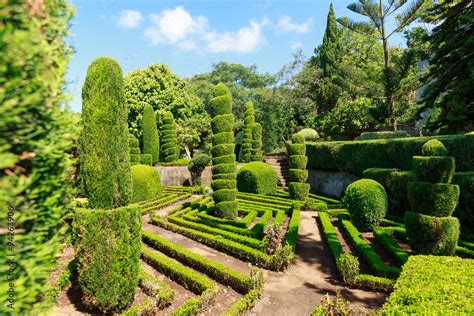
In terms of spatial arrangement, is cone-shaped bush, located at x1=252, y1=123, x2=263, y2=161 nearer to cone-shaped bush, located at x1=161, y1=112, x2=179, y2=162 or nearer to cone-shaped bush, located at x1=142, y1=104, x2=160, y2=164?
cone-shaped bush, located at x1=161, y1=112, x2=179, y2=162

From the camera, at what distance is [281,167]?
→ 1146 inches

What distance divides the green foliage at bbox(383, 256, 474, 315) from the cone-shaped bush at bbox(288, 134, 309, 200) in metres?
12.6

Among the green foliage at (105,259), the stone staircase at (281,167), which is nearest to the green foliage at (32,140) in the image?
the green foliage at (105,259)

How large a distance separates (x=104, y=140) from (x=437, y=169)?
9379 mm

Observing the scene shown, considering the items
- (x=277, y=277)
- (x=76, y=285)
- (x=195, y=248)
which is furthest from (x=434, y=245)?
(x=76, y=285)

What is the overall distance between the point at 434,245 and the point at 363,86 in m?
17.1

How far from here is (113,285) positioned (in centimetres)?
645

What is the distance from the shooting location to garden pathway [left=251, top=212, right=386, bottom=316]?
725 centimetres

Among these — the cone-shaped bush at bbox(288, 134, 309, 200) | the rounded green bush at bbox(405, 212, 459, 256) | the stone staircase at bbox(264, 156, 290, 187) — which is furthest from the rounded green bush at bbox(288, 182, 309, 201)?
the rounded green bush at bbox(405, 212, 459, 256)

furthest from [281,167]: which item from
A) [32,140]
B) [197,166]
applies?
[32,140]

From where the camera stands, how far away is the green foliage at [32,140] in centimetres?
235

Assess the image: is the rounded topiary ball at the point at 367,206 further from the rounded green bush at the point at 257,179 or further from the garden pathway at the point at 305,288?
the rounded green bush at the point at 257,179

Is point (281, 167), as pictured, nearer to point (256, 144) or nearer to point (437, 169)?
point (256, 144)

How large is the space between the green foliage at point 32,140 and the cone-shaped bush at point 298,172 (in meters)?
17.4
